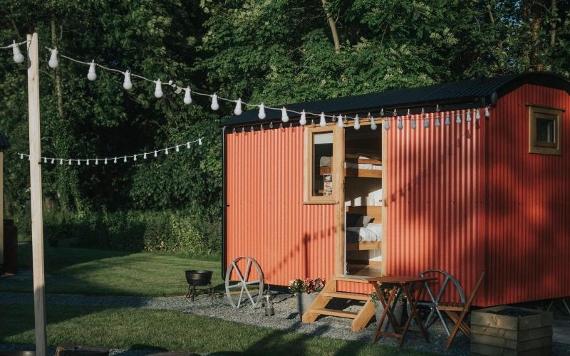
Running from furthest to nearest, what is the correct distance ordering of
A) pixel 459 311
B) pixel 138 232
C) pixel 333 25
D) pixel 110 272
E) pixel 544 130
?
pixel 138 232, pixel 333 25, pixel 110 272, pixel 544 130, pixel 459 311

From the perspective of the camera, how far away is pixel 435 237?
32.0ft

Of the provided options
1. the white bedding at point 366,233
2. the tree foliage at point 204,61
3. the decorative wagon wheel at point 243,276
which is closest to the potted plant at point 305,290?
the decorative wagon wheel at point 243,276

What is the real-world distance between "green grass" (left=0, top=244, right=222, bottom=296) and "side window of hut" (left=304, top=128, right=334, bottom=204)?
11.5 ft

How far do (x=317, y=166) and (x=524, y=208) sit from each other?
9.72 ft

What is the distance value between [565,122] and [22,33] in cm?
2229

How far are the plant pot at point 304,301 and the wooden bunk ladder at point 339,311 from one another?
247 millimetres

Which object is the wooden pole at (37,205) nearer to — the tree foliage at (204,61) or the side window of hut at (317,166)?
the side window of hut at (317,166)

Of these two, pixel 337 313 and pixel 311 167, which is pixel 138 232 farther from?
pixel 337 313

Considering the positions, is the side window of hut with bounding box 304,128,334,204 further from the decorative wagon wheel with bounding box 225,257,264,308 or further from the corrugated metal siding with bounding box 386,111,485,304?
the decorative wagon wheel with bounding box 225,257,264,308

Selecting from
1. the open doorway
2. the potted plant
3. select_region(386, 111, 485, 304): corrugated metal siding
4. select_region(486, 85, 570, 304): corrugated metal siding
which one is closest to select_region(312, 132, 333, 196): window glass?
the open doorway

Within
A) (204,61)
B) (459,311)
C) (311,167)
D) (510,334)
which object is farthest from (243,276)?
(204,61)

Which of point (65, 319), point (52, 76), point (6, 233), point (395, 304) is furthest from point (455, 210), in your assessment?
point (52, 76)

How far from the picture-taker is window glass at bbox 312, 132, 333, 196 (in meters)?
11.2

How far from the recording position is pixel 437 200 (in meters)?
9.77
